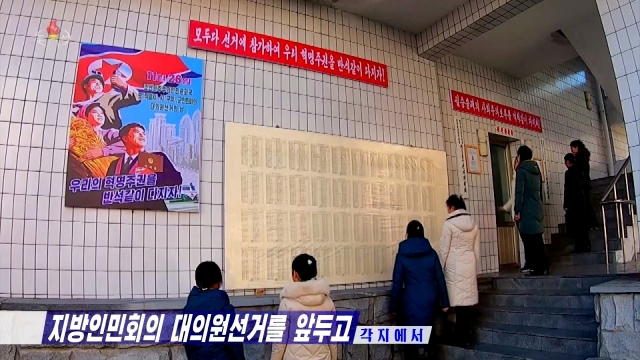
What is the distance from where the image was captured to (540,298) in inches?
174

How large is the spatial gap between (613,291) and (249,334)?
8.57ft

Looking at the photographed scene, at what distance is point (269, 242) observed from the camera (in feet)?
14.2

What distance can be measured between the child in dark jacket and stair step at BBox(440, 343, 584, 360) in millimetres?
2369

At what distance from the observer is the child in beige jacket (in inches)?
106

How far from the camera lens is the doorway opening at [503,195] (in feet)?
22.1

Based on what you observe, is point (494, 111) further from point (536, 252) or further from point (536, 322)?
point (536, 322)

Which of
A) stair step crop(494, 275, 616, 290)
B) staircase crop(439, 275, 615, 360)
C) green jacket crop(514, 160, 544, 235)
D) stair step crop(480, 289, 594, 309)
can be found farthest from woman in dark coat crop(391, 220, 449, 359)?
green jacket crop(514, 160, 544, 235)

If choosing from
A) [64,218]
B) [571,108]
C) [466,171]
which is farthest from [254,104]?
[571,108]

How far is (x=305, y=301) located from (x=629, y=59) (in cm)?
302

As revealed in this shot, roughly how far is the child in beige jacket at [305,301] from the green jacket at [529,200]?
306 centimetres

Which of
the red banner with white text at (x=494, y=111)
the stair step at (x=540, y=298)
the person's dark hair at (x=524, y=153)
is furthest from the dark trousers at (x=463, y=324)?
the red banner with white text at (x=494, y=111)

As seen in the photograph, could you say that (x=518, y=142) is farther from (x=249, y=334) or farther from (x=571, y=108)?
(x=249, y=334)

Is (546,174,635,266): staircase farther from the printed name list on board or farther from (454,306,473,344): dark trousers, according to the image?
the printed name list on board

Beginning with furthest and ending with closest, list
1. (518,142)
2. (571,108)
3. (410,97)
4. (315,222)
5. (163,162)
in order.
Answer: (571,108) → (518,142) → (410,97) → (315,222) → (163,162)
